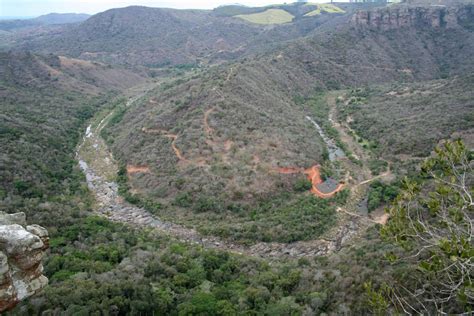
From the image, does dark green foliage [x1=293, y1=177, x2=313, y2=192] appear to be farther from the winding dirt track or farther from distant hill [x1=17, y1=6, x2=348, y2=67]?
distant hill [x1=17, y1=6, x2=348, y2=67]

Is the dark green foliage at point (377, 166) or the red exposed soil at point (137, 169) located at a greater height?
the red exposed soil at point (137, 169)

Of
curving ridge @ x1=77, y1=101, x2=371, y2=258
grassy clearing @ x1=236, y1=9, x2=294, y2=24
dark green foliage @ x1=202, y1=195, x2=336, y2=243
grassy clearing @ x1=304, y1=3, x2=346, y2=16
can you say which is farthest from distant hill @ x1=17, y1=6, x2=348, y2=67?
dark green foliage @ x1=202, y1=195, x2=336, y2=243

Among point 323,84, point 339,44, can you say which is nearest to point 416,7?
point 339,44

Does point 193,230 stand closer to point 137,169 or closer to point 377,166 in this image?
A: point 137,169

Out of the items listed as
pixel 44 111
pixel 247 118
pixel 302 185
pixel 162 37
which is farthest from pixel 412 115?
pixel 162 37

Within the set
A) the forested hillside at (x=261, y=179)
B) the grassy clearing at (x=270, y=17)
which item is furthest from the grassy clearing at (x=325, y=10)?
the forested hillside at (x=261, y=179)

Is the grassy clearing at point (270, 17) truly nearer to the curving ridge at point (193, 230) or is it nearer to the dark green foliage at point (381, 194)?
the curving ridge at point (193, 230)
